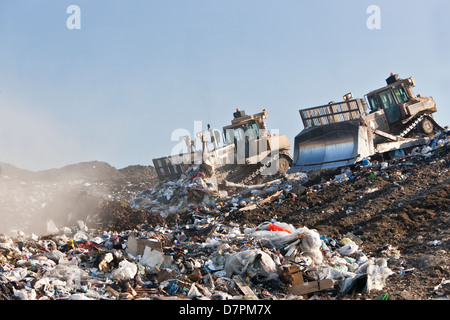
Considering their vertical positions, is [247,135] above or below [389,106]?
below

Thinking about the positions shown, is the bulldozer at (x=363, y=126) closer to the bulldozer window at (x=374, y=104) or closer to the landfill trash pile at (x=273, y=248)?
the bulldozer window at (x=374, y=104)

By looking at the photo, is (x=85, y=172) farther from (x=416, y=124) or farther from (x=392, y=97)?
(x=416, y=124)

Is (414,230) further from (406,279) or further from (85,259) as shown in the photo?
(85,259)

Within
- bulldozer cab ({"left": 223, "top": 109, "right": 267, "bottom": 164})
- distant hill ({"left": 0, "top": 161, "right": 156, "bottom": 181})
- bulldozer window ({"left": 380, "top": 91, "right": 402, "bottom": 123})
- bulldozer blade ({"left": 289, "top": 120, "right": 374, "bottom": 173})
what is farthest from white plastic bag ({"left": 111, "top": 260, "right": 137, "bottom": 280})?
distant hill ({"left": 0, "top": 161, "right": 156, "bottom": 181})

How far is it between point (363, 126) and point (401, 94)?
3572mm

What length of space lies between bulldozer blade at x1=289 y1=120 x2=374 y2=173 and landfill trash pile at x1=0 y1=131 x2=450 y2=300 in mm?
453

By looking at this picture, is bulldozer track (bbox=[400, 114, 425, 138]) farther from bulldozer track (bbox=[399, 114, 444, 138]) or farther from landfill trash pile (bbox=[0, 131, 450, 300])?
landfill trash pile (bbox=[0, 131, 450, 300])

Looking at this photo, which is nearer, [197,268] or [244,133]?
[197,268]

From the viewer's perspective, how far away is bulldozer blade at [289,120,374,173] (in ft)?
43.7

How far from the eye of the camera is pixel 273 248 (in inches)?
289

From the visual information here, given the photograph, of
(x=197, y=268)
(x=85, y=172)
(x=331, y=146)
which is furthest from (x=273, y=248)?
(x=85, y=172)

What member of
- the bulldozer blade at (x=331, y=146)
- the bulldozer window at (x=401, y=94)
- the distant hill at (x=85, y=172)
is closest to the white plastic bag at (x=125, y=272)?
the bulldozer blade at (x=331, y=146)
